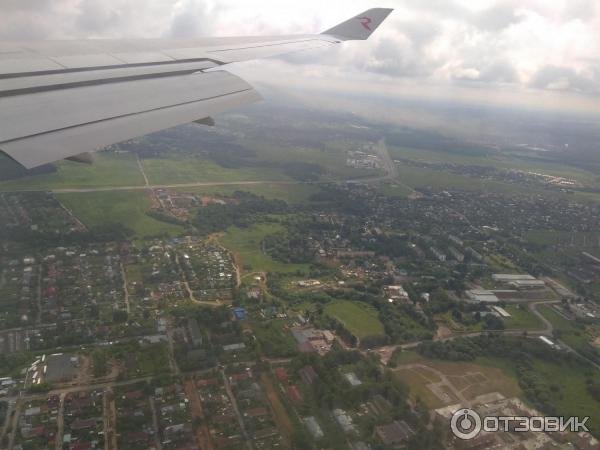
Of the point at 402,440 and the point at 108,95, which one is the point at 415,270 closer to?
the point at 402,440

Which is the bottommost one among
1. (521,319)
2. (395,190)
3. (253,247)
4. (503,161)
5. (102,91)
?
(503,161)

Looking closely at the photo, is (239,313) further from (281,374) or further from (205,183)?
(205,183)

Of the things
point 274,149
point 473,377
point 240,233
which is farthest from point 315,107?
point 473,377

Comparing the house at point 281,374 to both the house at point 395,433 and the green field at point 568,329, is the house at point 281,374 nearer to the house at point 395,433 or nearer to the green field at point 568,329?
the house at point 395,433

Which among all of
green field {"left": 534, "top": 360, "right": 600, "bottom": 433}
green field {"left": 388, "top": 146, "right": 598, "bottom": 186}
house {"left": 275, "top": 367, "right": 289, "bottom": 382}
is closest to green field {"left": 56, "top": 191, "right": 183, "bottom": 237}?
house {"left": 275, "top": 367, "right": 289, "bottom": 382}

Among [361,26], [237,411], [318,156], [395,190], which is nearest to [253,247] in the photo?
[237,411]

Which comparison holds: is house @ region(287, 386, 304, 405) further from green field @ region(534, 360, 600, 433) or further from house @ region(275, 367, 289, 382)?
green field @ region(534, 360, 600, 433)
